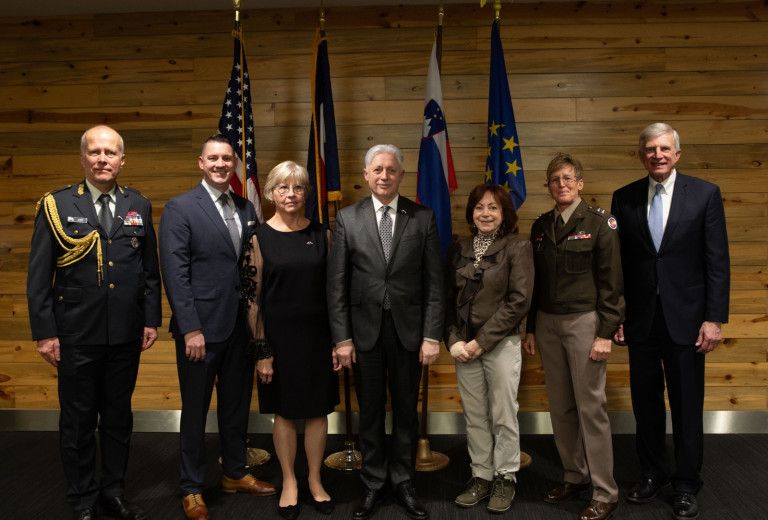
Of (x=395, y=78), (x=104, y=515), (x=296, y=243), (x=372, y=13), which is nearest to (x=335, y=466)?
(x=104, y=515)

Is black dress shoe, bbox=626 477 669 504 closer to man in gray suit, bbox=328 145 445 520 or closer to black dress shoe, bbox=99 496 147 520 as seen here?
man in gray suit, bbox=328 145 445 520

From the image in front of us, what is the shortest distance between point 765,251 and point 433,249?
7.80 ft

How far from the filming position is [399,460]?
2492 millimetres

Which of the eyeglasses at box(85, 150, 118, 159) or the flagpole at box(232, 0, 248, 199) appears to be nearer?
the eyeglasses at box(85, 150, 118, 159)

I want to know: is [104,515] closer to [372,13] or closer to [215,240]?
[215,240]

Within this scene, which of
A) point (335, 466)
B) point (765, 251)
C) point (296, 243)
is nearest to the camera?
point (296, 243)

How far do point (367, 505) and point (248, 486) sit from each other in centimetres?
63

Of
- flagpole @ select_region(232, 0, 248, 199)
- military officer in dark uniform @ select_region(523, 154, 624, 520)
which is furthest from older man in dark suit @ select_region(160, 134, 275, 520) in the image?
military officer in dark uniform @ select_region(523, 154, 624, 520)

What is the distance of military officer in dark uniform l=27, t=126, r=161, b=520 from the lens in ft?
7.71

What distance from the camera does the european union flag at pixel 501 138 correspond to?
3.10 m

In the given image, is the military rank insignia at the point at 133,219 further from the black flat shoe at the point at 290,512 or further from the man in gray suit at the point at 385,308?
the black flat shoe at the point at 290,512

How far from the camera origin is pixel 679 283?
2.48m

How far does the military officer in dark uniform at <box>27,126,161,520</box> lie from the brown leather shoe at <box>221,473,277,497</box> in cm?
40

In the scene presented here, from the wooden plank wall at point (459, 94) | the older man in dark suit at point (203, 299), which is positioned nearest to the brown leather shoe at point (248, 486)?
the older man in dark suit at point (203, 299)
